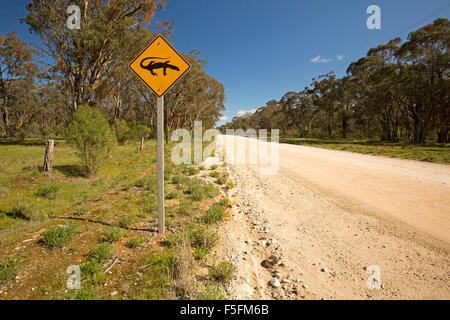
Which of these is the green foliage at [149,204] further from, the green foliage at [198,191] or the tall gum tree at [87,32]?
the tall gum tree at [87,32]

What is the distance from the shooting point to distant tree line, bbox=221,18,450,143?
20312 millimetres

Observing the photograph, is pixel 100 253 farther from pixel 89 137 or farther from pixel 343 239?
pixel 89 137

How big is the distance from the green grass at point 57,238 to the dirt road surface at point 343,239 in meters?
2.45

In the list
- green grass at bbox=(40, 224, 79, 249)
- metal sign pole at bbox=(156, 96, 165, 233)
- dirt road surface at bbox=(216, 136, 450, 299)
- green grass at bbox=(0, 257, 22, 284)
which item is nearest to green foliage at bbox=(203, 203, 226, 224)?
dirt road surface at bbox=(216, 136, 450, 299)

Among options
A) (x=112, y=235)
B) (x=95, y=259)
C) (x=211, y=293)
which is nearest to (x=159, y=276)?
(x=211, y=293)

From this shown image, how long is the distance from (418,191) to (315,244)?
4.23m

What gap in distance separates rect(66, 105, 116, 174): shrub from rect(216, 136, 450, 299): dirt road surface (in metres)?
5.67

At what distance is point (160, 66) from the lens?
121 inches

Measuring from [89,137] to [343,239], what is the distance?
8393 mm

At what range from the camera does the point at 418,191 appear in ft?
16.3

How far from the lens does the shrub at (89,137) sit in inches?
272

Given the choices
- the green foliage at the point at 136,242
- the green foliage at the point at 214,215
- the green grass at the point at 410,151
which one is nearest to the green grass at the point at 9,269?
the green foliage at the point at 136,242
